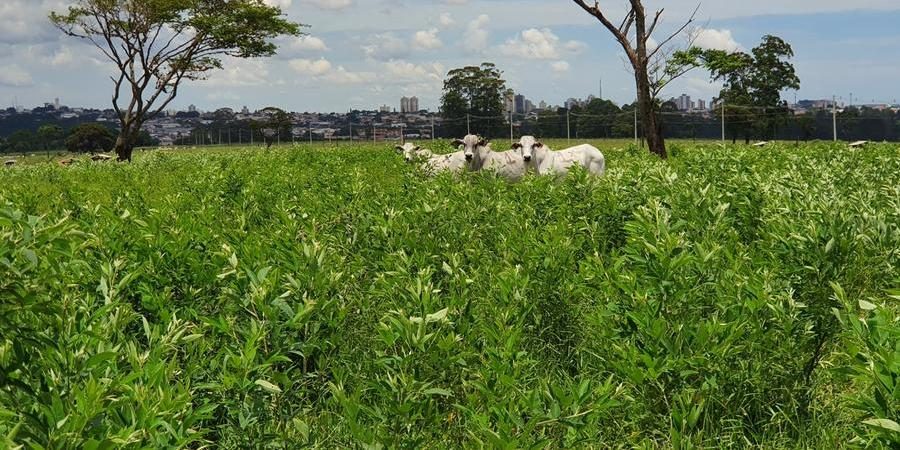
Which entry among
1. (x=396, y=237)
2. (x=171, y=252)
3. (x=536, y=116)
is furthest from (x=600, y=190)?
(x=536, y=116)

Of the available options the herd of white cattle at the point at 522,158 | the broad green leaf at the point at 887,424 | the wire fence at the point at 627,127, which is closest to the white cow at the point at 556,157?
the herd of white cattle at the point at 522,158

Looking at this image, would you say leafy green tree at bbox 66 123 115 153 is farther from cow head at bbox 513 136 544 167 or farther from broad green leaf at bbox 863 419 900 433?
broad green leaf at bbox 863 419 900 433

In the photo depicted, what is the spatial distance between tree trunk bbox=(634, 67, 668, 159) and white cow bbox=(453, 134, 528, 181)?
5569mm

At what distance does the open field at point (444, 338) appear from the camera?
2568mm

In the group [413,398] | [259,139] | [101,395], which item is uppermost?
[259,139]

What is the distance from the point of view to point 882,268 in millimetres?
5453

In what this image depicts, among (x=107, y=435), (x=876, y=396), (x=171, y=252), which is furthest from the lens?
(x=171, y=252)

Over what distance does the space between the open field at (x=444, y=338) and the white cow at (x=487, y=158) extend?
35.3 ft

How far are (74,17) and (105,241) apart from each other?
117 feet

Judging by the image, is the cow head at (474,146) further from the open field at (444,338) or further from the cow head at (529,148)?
the open field at (444,338)

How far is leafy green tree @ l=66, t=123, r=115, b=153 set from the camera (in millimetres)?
78500

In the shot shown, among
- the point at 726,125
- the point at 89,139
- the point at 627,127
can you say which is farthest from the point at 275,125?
the point at 726,125

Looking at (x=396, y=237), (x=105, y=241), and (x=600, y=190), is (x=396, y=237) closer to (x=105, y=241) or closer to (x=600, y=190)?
(x=105, y=241)

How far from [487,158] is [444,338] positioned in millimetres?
15563
